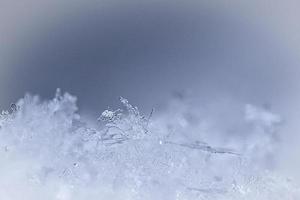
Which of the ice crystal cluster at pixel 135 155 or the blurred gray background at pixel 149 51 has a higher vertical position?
the blurred gray background at pixel 149 51

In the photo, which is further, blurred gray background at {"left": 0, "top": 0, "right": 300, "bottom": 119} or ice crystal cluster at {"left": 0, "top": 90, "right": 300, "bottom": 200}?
blurred gray background at {"left": 0, "top": 0, "right": 300, "bottom": 119}

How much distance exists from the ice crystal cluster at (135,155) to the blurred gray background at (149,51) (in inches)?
2.1

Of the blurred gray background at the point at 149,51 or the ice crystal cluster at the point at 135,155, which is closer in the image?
the ice crystal cluster at the point at 135,155

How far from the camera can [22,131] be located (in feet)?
3.83

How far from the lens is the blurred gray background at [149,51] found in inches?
48.3

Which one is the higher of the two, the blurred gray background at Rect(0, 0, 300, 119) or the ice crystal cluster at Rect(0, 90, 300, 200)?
the blurred gray background at Rect(0, 0, 300, 119)

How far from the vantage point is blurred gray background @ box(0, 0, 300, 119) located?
48.3 inches

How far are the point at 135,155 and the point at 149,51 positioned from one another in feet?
0.97

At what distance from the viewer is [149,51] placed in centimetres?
127

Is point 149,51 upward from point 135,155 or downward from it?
upward

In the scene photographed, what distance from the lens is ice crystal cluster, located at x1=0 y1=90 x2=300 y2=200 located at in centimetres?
109

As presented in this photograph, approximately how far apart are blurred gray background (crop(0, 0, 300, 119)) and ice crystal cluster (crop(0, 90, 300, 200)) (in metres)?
0.05

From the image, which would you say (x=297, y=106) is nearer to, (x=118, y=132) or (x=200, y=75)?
(x=200, y=75)

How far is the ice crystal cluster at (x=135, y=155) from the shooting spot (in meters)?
1.09
